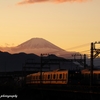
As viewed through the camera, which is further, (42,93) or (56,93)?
(42,93)

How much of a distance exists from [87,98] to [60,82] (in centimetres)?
1871

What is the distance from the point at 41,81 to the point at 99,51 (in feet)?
69.6

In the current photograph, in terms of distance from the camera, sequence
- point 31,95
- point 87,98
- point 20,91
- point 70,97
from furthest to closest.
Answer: point 20,91 < point 31,95 < point 70,97 < point 87,98

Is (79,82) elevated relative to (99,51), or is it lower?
lower

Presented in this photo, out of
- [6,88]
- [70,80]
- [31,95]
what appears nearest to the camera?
[70,80]

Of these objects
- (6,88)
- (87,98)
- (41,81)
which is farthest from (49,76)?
(6,88)

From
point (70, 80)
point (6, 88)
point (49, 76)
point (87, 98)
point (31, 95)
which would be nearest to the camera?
point (87, 98)

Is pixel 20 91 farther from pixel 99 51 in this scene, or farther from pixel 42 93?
pixel 99 51

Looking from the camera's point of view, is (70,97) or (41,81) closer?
(70,97)

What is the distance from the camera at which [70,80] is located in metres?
78.2

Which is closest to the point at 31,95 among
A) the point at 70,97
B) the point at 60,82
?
the point at 60,82

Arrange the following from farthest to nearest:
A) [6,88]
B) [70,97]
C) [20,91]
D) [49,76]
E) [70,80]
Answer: [6,88] → [20,91] → [49,76] → [70,80] → [70,97]

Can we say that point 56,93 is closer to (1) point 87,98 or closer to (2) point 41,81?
(2) point 41,81

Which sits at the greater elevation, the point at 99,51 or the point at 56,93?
the point at 99,51
